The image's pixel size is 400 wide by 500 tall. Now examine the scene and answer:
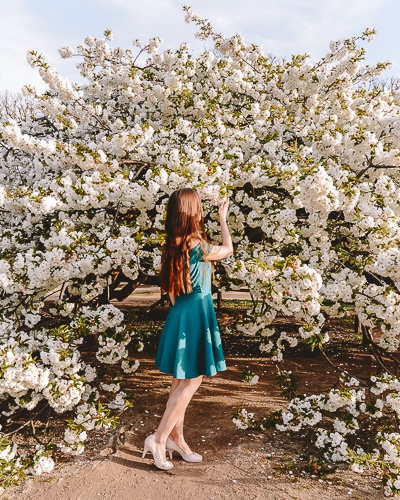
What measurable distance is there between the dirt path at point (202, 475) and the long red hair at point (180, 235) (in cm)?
141

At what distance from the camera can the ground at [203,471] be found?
3213 millimetres

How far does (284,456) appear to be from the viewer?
377 centimetres

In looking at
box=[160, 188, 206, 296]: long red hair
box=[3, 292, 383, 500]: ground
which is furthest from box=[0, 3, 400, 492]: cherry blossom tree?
box=[160, 188, 206, 296]: long red hair

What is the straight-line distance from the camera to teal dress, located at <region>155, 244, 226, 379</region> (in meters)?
3.31

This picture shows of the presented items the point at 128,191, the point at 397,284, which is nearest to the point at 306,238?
the point at 397,284

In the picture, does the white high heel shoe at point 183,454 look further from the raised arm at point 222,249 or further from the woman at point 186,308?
the raised arm at point 222,249

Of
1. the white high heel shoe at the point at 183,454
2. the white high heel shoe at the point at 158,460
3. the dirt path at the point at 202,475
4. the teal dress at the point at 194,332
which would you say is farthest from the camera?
the white high heel shoe at the point at 183,454

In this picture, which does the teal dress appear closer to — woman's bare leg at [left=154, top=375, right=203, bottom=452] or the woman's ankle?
woman's bare leg at [left=154, top=375, right=203, bottom=452]

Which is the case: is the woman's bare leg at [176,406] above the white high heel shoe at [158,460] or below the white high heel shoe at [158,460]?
above

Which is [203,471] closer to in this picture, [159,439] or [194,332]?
[159,439]

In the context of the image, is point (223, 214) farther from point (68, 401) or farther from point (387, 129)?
point (387, 129)

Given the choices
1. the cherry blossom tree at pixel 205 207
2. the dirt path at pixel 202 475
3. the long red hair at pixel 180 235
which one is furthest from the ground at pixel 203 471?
the long red hair at pixel 180 235

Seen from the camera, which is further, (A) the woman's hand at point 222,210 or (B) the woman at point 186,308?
(A) the woman's hand at point 222,210

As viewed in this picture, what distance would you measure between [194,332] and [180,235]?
738 millimetres
